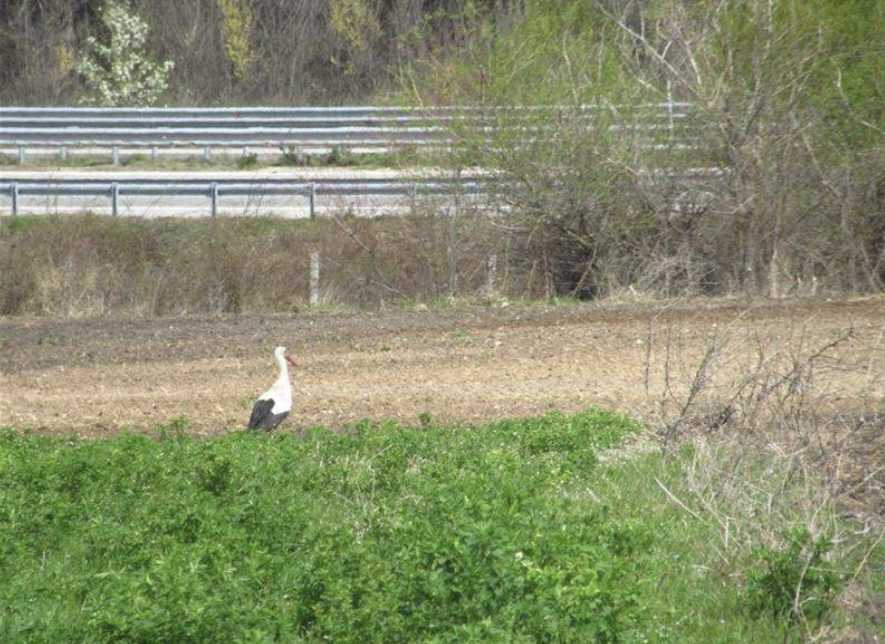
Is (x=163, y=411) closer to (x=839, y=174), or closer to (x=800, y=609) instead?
(x=800, y=609)

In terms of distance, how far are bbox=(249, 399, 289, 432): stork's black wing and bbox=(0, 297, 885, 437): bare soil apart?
0.59 m

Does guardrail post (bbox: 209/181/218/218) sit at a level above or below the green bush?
above

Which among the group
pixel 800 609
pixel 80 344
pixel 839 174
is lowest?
pixel 800 609

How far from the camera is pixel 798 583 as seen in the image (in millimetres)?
6828

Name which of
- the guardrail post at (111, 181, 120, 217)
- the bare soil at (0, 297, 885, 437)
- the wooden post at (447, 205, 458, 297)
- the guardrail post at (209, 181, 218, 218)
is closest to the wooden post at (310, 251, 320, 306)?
the wooden post at (447, 205, 458, 297)

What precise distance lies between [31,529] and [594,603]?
144 inches

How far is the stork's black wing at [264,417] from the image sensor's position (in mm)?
10641

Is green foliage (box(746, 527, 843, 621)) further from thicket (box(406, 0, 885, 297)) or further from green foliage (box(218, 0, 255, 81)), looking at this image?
green foliage (box(218, 0, 255, 81))

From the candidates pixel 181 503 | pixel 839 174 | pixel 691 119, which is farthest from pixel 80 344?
pixel 839 174

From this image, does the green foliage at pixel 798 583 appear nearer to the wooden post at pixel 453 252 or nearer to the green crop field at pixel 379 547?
the green crop field at pixel 379 547

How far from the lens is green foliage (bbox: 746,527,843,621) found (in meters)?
6.91

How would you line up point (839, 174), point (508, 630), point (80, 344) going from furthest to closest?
point (839, 174), point (80, 344), point (508, 630)

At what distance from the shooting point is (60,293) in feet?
55.9

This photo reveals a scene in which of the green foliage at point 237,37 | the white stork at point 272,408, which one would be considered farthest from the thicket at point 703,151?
the green foliage at point 237,37
